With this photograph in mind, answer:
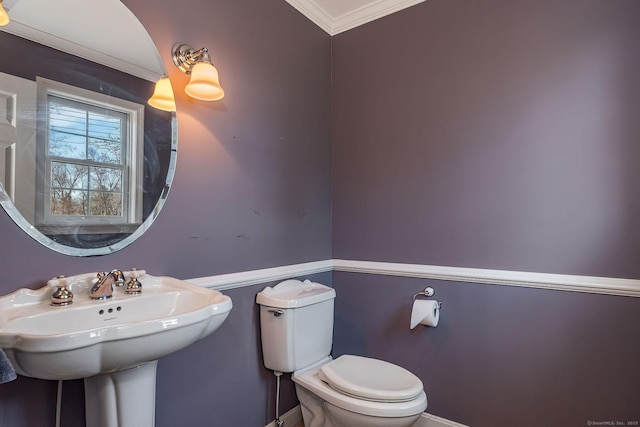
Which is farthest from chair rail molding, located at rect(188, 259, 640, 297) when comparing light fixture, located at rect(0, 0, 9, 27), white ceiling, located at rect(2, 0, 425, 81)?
light fixture, located at rect(0, 0, 9, 27)

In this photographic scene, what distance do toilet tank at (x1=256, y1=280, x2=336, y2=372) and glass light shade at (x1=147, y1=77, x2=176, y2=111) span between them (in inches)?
36.7

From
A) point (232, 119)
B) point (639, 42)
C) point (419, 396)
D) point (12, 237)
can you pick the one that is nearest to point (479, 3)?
point (639, 42)

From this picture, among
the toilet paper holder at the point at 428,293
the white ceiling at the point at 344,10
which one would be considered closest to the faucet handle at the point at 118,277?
the toilet paper holder at the point at 428,293

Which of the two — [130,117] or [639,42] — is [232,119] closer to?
[130,117]

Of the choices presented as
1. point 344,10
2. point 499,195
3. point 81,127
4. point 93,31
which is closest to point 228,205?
point 81,127

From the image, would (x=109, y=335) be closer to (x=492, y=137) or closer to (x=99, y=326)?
(x=99, y=326)

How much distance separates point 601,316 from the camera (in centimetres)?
148

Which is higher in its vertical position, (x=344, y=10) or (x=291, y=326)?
(x=344, y=10)

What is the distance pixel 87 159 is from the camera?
1219 millimetres

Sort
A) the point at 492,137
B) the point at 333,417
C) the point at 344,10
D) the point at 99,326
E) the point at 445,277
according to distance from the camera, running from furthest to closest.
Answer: the point at 344,10
the point at 445,277
the point at 492,137
the point at 333,417
the point at 99,326

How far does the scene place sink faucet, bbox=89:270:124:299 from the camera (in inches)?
44.0

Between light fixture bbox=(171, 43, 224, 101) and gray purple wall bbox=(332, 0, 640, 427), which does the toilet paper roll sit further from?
light fixture bbox=(171, 43, 224, 101)

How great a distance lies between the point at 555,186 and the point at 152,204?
1720 millimetres

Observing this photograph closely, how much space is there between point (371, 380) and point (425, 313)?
0.46 metres
